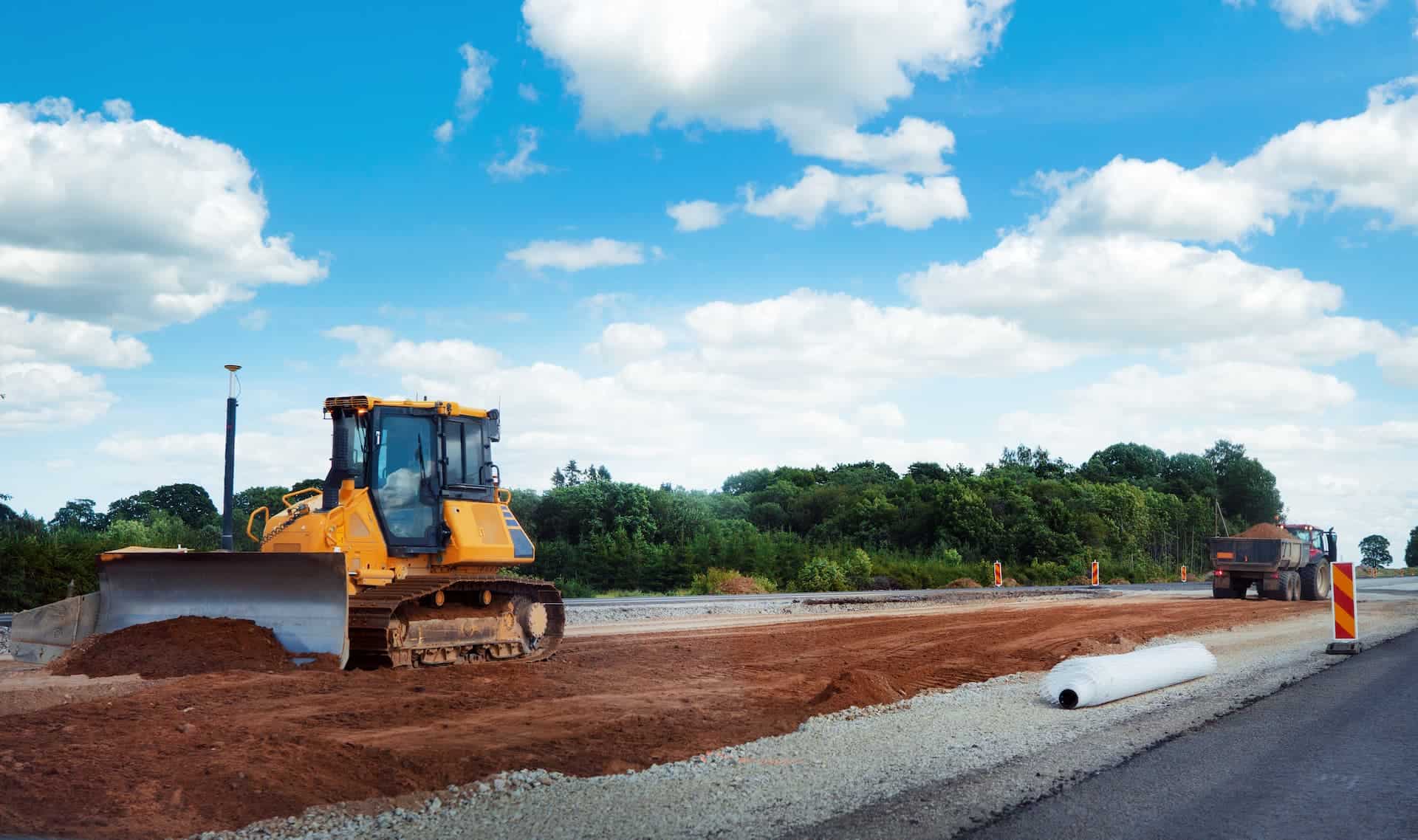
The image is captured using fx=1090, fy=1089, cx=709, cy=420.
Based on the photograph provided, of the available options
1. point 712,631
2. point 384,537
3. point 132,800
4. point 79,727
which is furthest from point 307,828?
point 712,631

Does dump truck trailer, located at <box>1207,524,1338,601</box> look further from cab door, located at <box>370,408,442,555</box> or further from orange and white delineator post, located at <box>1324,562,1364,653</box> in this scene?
cab door, located at <box>370,408,442,555</box>

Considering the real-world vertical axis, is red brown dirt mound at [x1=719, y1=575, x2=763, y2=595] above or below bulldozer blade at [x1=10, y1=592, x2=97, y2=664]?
below

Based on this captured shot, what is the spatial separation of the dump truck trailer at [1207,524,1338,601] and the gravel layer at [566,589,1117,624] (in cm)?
500

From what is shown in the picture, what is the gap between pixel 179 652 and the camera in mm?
11805

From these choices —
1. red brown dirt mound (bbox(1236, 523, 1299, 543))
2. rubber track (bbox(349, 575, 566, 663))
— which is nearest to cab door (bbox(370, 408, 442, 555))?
rubber track (bbox(349, 575, 566, 663))

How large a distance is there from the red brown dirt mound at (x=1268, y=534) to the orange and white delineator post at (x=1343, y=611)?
53.6 feet

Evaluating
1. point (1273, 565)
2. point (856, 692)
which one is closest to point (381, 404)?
point (856, 692)

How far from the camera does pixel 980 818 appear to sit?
636cm

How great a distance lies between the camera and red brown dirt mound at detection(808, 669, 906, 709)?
10859 mm

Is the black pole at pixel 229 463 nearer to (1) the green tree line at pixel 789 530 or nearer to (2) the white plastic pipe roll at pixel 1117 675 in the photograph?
(1) the green tree line at pixel 789 530

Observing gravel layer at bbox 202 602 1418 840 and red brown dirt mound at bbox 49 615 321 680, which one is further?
red brown dirt mound at bbox 49 615 321 680

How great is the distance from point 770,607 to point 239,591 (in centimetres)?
1828

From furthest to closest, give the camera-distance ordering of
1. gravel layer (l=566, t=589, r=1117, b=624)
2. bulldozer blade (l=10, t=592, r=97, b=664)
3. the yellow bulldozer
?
gravel layer (l=566, t=589, r=1117, b=624)
bulldozer blade (l=10, t=592, r=97, b=664)
the yellow bulldozer

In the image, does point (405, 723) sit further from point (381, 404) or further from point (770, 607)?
point (770, 607)
